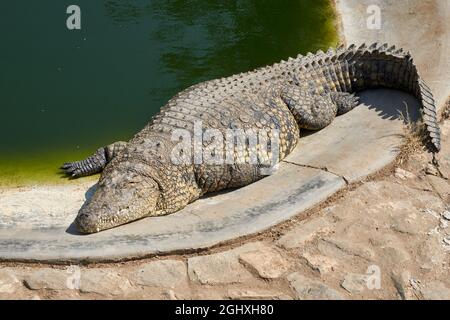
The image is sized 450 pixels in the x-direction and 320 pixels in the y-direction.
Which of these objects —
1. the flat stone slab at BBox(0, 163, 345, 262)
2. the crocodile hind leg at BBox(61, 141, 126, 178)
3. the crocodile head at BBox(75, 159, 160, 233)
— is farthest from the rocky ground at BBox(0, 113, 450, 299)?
the crocodile hind leg at BBox(61, 141, 126, 178)

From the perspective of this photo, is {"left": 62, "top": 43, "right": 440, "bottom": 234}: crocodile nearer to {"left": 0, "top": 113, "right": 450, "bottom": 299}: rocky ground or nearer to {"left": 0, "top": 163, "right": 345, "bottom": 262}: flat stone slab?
{"left": 0, "top": 163, "right": 345, "bottom": 262}: flat stone slab

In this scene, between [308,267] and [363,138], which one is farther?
[363,138]

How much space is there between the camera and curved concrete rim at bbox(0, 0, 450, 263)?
5531 mm

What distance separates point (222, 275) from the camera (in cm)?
521

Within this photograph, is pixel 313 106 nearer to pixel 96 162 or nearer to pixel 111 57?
pixel 96 162

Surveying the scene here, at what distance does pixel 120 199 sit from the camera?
6035 millimetres

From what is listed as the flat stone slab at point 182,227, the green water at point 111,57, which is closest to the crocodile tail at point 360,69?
the green water at point 111,57

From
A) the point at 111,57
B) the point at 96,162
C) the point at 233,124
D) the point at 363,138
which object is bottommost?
the point at 96,162

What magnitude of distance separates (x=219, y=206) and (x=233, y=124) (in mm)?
1067

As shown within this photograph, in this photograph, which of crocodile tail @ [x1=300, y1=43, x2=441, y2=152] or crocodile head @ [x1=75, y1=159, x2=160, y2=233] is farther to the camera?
crocodile tail @ [x1=300, y1=43, x2=441, y2=152]

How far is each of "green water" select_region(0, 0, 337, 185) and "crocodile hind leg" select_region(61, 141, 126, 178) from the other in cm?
32

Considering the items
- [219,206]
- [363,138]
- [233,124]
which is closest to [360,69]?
[363,138]
